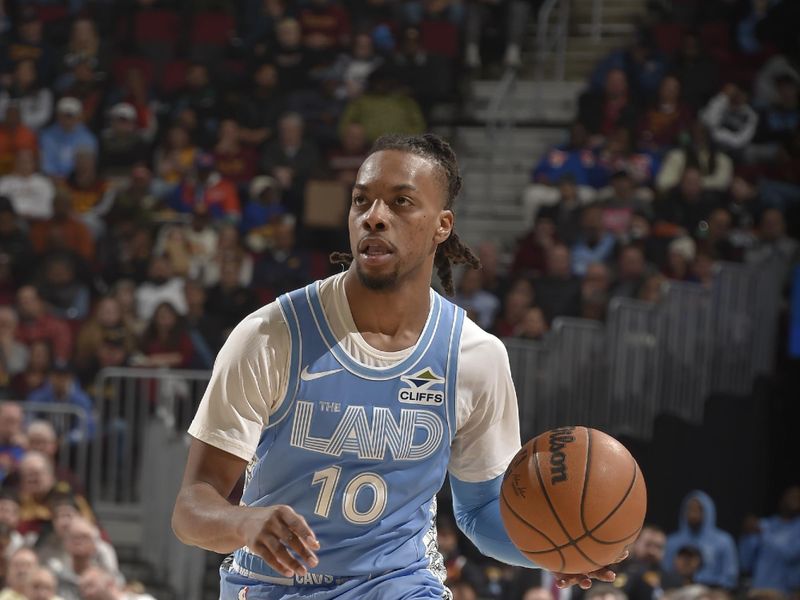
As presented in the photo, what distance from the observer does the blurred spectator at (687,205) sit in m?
11.1

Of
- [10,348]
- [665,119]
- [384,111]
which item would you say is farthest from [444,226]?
[384,111]

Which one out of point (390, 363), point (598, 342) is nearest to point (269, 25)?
point (598, 342)

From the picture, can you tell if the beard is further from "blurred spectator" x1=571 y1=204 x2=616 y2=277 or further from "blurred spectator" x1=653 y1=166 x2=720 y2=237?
"blurred spectator" x1=653 y1=166 x2=720 y2=237

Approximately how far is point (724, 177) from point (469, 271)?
2313 millimetres

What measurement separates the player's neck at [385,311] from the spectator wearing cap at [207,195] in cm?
818

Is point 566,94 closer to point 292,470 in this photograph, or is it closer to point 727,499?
point 727,499

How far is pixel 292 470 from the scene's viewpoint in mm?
3824

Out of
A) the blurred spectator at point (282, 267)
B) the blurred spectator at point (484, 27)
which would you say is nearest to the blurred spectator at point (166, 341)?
the blurred spectator at point (282, 267)

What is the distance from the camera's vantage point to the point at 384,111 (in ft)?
40.9

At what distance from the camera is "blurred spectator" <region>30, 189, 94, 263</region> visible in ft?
38.7

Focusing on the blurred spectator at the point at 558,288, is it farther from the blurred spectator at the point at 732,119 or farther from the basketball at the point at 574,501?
the basketball at the point at 574,501

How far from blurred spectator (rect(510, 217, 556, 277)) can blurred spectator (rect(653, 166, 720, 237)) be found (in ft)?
2.74

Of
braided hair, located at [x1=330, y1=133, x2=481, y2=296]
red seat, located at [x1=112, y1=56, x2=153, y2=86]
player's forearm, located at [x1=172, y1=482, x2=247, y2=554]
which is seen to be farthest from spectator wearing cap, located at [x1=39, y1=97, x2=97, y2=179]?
player's forearm, located at [x1=172, y1=482, x2=247, y2=554]

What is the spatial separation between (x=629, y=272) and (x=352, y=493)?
690 centimetres
